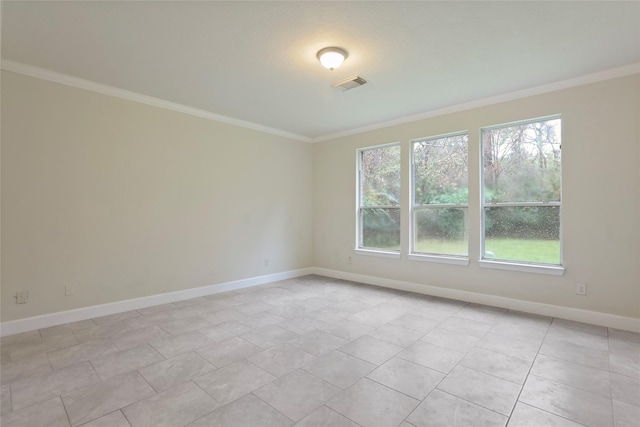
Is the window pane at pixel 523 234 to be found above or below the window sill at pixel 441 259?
above

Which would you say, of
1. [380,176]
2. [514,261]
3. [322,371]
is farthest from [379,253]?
[322,371]

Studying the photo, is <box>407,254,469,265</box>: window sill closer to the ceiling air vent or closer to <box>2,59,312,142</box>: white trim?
the ceiling air vent

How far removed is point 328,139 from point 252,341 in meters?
4.01

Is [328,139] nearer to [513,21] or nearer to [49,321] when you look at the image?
[513,21]

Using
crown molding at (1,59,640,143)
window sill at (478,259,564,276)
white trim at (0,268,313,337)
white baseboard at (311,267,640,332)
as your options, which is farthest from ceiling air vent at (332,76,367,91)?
white trim at (0,268,313,337)

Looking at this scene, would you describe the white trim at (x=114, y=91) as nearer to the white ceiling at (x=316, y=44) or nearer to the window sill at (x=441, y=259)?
the white ceiling at (x=316, y=44)

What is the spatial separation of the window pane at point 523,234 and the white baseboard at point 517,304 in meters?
0.52

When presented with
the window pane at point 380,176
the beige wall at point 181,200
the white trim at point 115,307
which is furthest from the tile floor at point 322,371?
the window pane at point 380,176

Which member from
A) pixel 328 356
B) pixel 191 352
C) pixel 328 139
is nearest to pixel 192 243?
pixel 191 352

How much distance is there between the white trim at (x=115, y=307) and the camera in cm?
307

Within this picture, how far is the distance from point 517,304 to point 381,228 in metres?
2.16

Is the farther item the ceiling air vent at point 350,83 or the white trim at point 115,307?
the ceiling air vent at point 350,83

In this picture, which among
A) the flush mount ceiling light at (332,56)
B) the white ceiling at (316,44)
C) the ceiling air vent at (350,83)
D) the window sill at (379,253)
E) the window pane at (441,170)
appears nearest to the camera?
the white ceiling at (316,44)

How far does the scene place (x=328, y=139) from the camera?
5.84 metres
